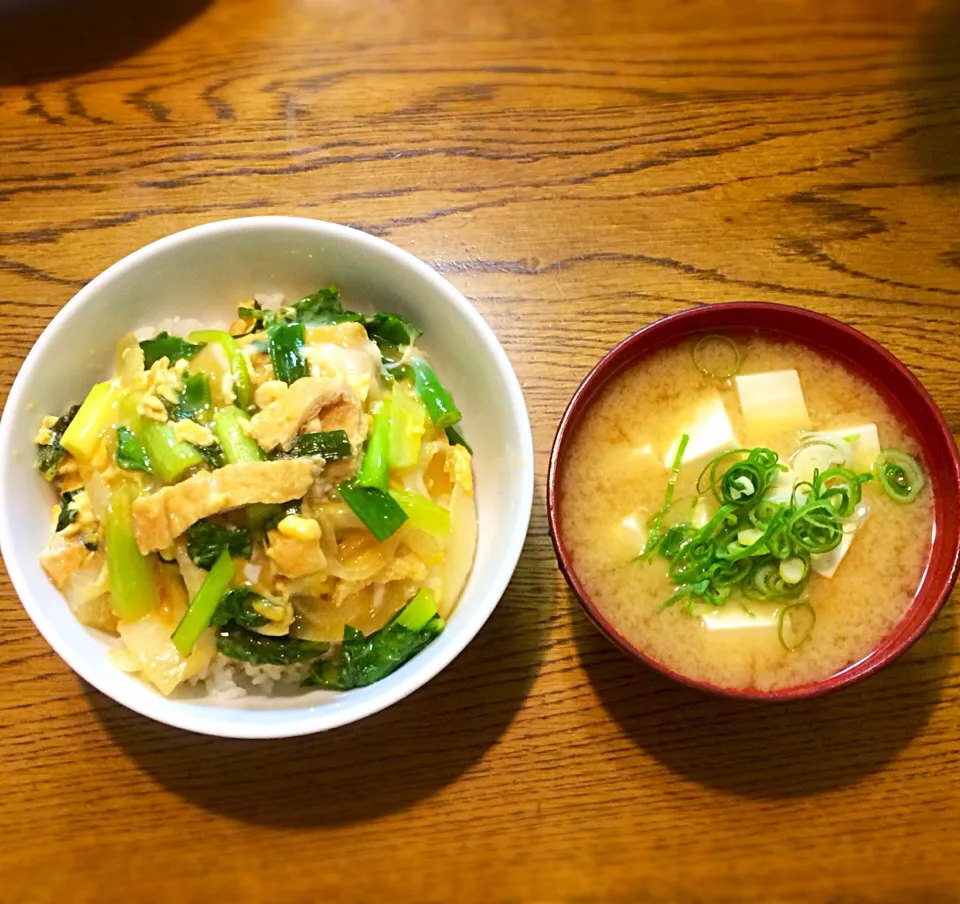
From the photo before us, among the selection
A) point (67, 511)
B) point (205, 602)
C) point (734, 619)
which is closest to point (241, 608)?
point (205, 602)

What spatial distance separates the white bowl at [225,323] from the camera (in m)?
1.54

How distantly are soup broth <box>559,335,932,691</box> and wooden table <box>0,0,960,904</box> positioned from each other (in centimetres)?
18

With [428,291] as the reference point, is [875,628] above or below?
below

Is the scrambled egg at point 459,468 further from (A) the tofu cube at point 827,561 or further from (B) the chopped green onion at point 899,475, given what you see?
(B) the chopped green onion at point 899,475

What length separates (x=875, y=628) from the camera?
168 centimetres

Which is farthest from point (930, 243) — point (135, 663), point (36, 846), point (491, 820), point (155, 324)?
point (36, 846)

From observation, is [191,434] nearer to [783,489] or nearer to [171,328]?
[171,328]

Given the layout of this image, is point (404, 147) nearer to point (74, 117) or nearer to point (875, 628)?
point (74, 117)

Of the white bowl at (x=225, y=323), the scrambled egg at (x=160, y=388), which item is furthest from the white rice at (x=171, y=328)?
the scrambled egg at (x=160, y=388)

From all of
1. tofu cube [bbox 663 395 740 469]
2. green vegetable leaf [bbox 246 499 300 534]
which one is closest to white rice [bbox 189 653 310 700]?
green vegetable leaf [bbox 246 499 300 534]

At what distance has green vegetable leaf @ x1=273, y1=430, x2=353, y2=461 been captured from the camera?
1573 mm

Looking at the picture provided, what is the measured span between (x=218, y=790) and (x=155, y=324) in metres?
1.01

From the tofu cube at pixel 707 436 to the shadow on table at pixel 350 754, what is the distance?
0.55 metres

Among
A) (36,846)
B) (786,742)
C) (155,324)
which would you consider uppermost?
(155,324)
